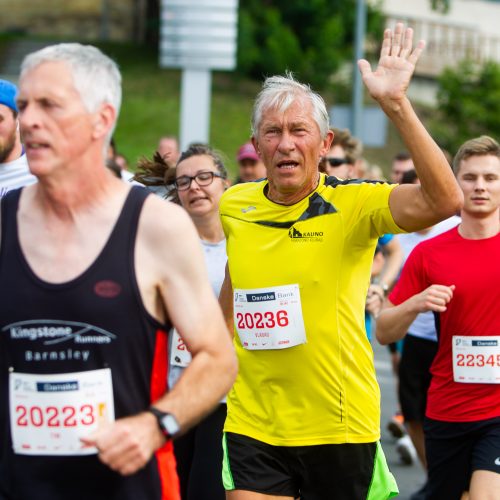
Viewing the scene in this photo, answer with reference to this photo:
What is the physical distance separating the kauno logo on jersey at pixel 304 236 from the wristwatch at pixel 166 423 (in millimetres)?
1853

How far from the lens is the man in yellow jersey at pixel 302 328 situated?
203 inches

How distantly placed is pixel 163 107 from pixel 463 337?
29.2 m

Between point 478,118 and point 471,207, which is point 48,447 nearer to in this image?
point 471,207

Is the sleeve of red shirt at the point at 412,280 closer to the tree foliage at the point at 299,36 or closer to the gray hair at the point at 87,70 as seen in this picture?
the gray hair at the point at 87,70

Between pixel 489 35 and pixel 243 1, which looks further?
pixel 489 35

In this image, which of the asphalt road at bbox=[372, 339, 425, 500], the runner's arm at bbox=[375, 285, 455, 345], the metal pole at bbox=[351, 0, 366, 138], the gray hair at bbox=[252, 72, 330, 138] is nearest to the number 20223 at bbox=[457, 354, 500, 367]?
the runner's arm at bbox=[375, 285, 455, 345]

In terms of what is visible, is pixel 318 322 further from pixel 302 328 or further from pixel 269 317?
pixel 269 317

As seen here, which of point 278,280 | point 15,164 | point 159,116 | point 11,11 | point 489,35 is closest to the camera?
point 278,280

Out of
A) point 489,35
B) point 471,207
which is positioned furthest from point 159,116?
point 471,207

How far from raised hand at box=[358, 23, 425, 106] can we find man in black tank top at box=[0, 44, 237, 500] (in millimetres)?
1112

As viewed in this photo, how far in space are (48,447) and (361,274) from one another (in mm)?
1997

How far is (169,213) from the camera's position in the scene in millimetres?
3607

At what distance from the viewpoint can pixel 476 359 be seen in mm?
6066

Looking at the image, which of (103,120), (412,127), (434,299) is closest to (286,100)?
(412,127)
